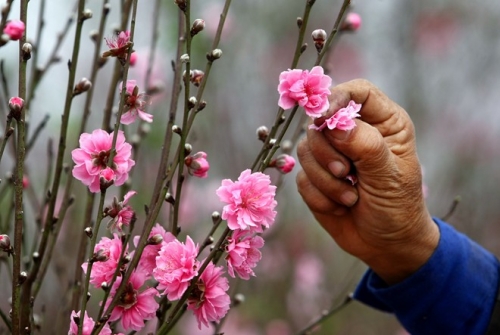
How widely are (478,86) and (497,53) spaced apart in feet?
1.73

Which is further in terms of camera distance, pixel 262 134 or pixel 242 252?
pixel 262 134

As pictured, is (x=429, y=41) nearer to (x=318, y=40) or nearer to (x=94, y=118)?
(x=94, y=118)

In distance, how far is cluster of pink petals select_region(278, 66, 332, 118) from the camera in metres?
1.31

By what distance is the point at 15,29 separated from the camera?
4.42 feet

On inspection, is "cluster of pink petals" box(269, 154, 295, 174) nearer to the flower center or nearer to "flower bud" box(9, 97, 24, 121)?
the flower center

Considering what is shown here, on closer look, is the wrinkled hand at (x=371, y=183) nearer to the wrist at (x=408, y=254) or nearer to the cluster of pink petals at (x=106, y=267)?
the wrist at (x=408, y=254)

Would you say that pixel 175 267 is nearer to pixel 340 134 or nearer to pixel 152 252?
pixel 152 252

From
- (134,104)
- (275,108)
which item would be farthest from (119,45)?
(275,108)

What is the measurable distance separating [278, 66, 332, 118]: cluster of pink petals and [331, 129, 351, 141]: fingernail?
0.15 meters

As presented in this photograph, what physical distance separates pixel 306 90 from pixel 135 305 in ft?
1.62

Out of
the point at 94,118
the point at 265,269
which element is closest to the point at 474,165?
the point at 265,269

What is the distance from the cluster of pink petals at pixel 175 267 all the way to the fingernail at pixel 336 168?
409 mm

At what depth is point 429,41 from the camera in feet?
24.2

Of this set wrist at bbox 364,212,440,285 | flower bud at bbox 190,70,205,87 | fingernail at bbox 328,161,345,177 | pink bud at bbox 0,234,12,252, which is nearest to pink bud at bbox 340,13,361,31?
wrist at bbox 364,212,440,285
